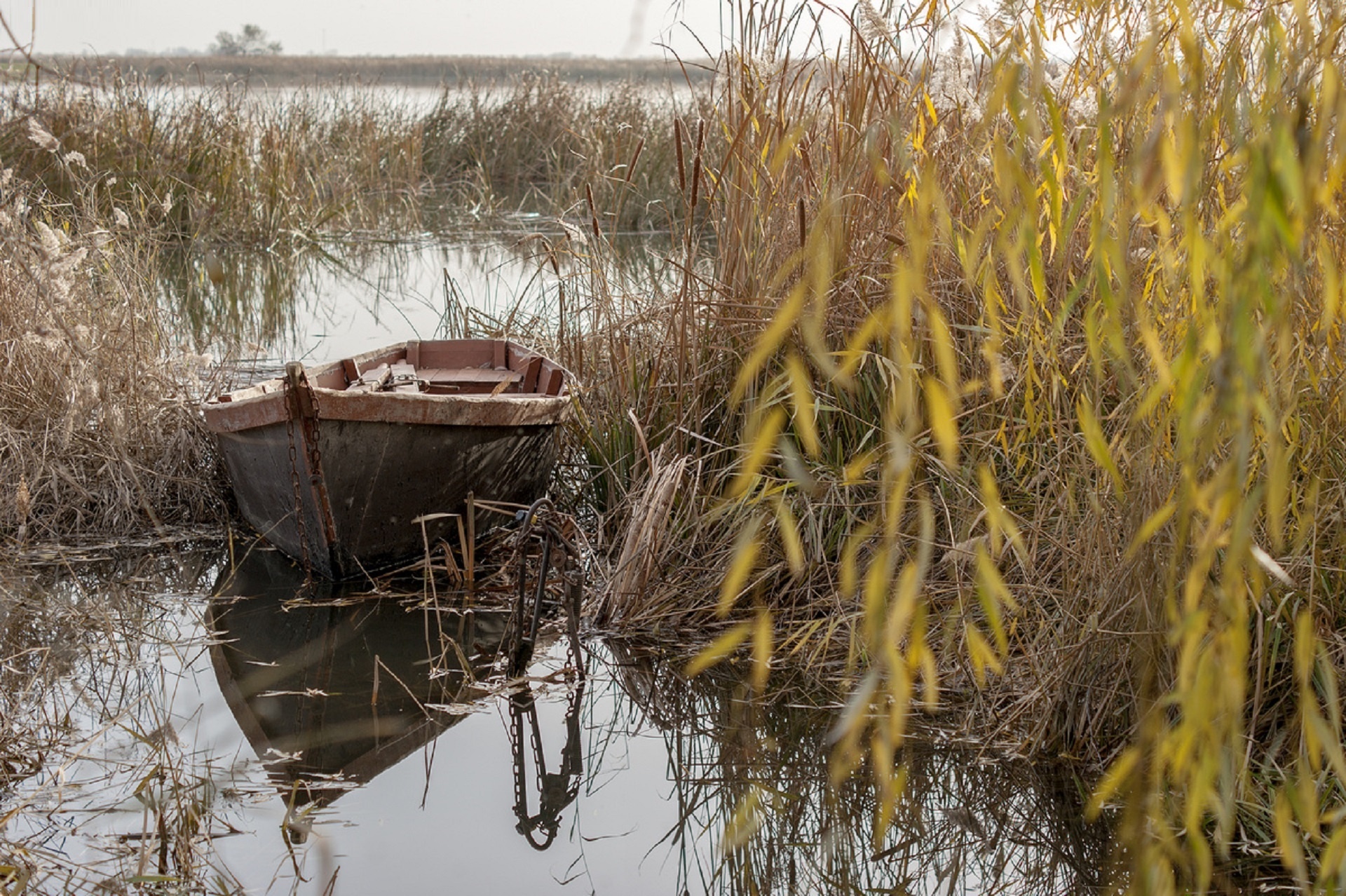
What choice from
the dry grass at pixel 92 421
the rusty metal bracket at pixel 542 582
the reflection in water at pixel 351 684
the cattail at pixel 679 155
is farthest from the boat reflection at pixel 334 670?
the cattail at pixel 679 155

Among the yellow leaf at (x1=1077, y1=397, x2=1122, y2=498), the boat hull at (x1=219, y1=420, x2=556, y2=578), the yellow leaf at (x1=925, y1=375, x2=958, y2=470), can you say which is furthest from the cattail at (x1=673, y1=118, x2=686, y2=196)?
the yellow leaf at (x1=925, y1=375, x2=958, y2=470)

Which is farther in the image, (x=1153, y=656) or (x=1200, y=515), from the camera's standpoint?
(x=1153, y=656)

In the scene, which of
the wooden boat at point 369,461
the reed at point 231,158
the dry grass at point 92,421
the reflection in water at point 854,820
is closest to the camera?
the reflection in water at point 854,820

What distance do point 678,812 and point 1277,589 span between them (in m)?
1.30

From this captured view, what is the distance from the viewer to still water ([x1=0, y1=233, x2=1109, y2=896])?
2479 mm

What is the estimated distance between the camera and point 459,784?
114 inches

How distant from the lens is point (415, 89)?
47.6ft

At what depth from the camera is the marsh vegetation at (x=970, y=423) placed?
4.19ft

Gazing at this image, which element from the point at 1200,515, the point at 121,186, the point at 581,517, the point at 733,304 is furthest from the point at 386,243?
the point at 1200,515

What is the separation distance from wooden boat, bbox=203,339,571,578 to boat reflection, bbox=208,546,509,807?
195 millimetres

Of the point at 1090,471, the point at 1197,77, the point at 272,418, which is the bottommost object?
the point at 272,418

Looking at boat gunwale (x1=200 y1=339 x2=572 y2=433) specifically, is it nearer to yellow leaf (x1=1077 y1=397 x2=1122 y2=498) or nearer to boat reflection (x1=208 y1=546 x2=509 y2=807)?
boat reflection (x1=208 y1=546 x2=509 y2=807)

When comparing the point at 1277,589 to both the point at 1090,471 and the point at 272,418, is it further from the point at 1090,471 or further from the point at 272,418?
the point at 272,418

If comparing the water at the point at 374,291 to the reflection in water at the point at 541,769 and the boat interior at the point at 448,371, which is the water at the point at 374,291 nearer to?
the boat interior at the point at 448,371
